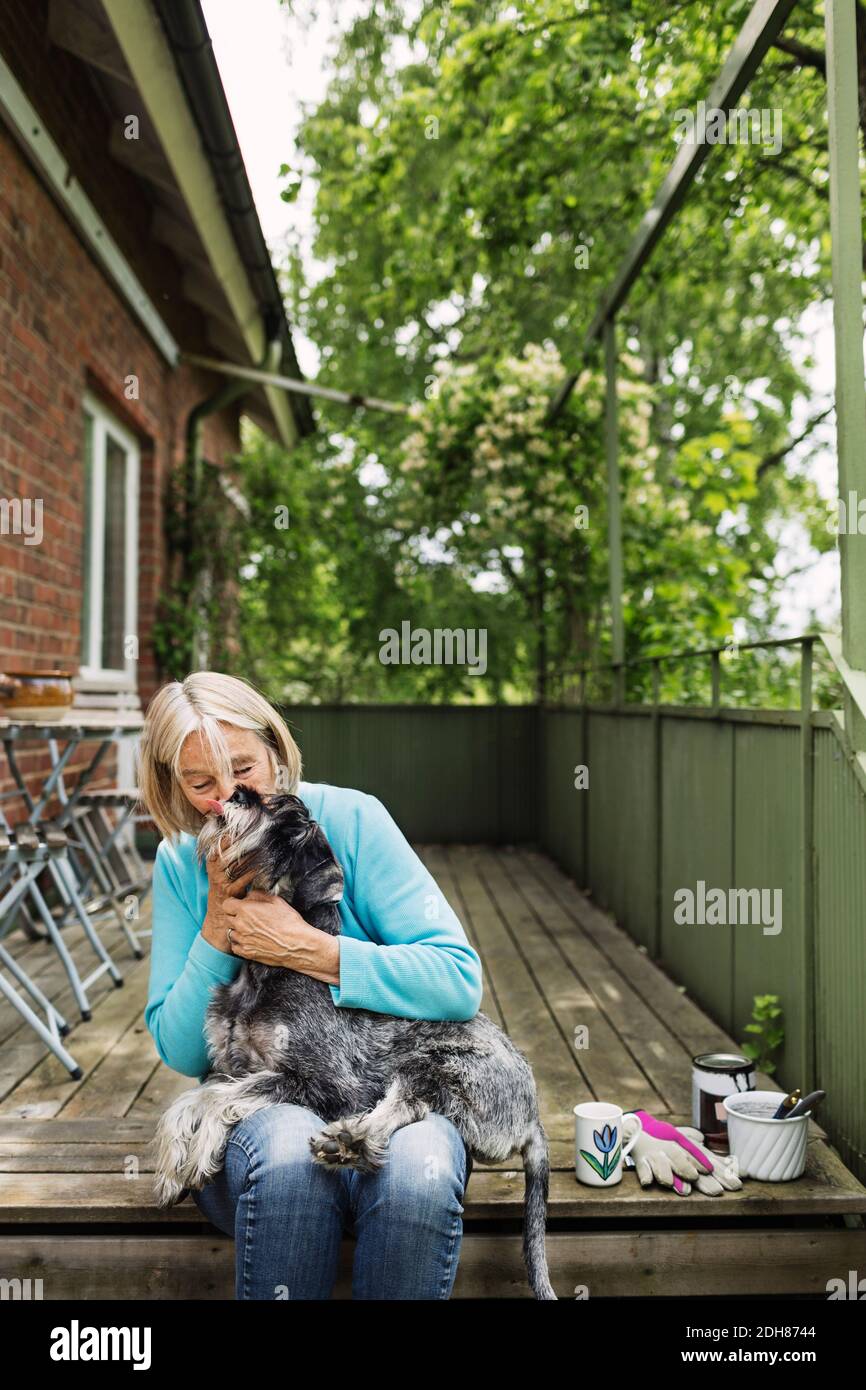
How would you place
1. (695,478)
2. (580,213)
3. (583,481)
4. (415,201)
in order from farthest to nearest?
(415,201) < (583,481) < (580,213) < (695,478)

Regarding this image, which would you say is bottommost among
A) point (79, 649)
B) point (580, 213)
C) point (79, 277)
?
point (79, 649)

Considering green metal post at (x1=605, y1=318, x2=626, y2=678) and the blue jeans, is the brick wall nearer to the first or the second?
green metal post at (x1=605, y1=318, x2=626, y2=678)

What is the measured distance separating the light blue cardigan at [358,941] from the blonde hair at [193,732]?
0.19 feet

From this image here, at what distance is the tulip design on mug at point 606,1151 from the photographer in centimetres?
233

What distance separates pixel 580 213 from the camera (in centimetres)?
705

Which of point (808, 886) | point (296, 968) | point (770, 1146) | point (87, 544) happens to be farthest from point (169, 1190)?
point (87, 544)

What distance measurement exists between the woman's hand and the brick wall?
252 centimetres

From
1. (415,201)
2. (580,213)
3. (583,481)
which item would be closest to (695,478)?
(583,481)

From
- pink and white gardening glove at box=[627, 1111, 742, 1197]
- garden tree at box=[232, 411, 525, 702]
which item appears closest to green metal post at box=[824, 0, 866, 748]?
pink and white gardening glove at box=[627, 1111, 742, 1197]

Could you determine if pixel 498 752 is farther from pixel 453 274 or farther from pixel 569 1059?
pixel 569 1059

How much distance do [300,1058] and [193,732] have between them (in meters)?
0.60

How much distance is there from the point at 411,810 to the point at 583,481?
271 cm

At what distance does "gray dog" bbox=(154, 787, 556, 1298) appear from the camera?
6.12 feet

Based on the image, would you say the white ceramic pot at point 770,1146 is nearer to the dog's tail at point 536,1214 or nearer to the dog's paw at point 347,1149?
the dog's tail at point 536,1214
